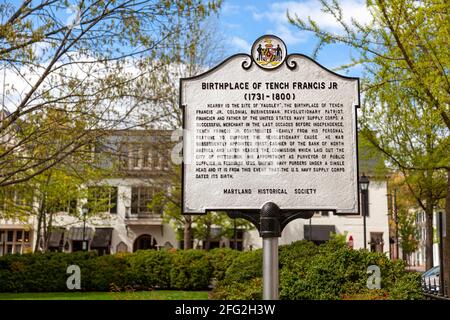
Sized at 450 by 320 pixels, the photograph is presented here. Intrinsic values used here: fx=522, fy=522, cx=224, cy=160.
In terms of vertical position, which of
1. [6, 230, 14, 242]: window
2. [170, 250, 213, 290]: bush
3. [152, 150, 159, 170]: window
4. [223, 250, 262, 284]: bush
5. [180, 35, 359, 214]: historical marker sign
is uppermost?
[152, 150, 159, 170]: window

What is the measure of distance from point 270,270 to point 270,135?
4.75 feet

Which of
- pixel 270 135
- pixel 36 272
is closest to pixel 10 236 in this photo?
pixel 36 272

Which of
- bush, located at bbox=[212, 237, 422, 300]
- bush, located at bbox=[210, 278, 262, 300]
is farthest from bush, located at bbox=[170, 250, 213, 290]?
bush, located at bbox=[212, 237, 422, 300]

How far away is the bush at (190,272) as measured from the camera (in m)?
19.9

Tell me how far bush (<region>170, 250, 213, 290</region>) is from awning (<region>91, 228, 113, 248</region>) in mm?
23438

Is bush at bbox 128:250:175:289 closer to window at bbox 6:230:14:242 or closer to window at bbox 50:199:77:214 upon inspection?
window at bbox 50:199:77:214

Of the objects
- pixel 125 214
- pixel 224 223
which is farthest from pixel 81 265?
pixel 125 214

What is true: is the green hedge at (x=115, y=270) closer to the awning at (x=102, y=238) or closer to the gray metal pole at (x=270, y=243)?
the gray metal pole at (x=270, y=243)

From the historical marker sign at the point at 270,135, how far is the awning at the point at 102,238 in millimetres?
38248

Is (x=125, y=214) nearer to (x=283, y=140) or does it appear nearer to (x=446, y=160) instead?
(x=446, y=160)

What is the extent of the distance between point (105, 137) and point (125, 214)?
34281mm

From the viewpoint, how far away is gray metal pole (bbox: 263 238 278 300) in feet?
18.2

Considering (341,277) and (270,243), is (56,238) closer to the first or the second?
(341,277)

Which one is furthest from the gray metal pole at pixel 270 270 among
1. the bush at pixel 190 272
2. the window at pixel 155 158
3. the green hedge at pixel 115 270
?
the bush at pixel 190 272
